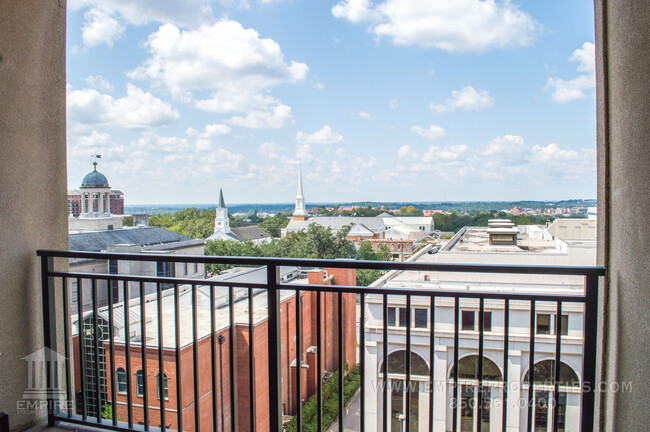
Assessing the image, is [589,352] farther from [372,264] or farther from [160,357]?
[160,357]

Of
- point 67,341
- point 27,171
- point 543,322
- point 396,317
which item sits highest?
point 27,171

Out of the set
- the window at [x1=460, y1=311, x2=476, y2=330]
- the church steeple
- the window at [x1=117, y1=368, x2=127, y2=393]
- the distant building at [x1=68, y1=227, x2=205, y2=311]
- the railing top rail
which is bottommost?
the window at [x1=117, y1=368, x2=127, y2=393]

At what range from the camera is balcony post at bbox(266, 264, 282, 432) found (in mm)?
1645

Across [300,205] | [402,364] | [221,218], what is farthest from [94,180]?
[402,364]

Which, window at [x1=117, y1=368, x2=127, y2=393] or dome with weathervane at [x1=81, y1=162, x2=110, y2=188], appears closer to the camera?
dome with weathervane at [x1=81, y1=162, x2=110, y2=188]

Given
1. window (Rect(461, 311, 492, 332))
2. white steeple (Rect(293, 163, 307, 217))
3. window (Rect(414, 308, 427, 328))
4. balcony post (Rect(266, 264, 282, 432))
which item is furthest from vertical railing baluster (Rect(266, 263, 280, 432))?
window (Rect(461, 311, 492, 332))

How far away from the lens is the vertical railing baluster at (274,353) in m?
1.65

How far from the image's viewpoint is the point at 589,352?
141 cm

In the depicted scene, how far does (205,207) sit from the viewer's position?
3.89 meters

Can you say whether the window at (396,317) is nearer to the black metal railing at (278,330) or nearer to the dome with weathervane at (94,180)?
the dome with weathervane at (94,180)

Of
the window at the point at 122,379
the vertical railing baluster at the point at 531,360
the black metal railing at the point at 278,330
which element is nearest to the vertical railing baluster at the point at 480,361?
the black metal railing at the point at 278,330

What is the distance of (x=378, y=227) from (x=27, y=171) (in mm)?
2840

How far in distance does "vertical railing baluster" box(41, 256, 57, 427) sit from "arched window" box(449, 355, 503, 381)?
11.4 ft

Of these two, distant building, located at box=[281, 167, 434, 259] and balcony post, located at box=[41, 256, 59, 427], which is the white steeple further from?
balcony post, located at box=[41, 256, 59, 427]
